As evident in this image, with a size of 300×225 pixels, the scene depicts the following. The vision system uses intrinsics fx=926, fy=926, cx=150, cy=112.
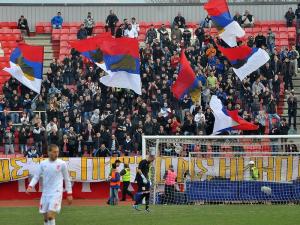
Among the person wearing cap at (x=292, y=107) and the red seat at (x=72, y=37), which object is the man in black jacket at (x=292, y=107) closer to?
the person wearing cap at (x=292, y=107)

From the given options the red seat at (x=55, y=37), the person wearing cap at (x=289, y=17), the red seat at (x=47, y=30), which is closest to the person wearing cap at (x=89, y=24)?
the red seat at (x=55, y=37)

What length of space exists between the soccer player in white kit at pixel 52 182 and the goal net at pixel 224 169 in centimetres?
1421

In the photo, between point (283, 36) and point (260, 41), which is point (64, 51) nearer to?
point (260, 41)

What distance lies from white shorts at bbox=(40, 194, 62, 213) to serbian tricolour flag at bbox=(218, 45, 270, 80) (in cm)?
1593

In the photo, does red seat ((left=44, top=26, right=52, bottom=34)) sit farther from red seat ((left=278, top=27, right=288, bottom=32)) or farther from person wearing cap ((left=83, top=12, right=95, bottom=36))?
red seat ((left=278, top=27, right=288, bottom=32))

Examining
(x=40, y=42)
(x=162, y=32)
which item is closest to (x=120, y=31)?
(x=162, y=32)

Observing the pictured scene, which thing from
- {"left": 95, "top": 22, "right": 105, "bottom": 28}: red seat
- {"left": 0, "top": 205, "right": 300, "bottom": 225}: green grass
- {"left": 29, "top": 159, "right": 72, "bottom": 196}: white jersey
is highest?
{"left": 95, "top": 22, "right": 105, "bottom": 28}: red seat

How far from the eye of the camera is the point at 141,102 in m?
40.8

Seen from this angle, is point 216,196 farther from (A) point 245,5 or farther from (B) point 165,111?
(A) point 245,5

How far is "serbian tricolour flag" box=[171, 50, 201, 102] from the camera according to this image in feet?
115

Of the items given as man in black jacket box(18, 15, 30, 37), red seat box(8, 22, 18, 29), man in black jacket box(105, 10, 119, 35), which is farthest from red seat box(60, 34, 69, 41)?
red seat box(8, 22, 18, 29)

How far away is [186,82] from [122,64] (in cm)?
257

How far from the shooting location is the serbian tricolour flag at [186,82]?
115 ft

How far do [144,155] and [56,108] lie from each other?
793 cm
